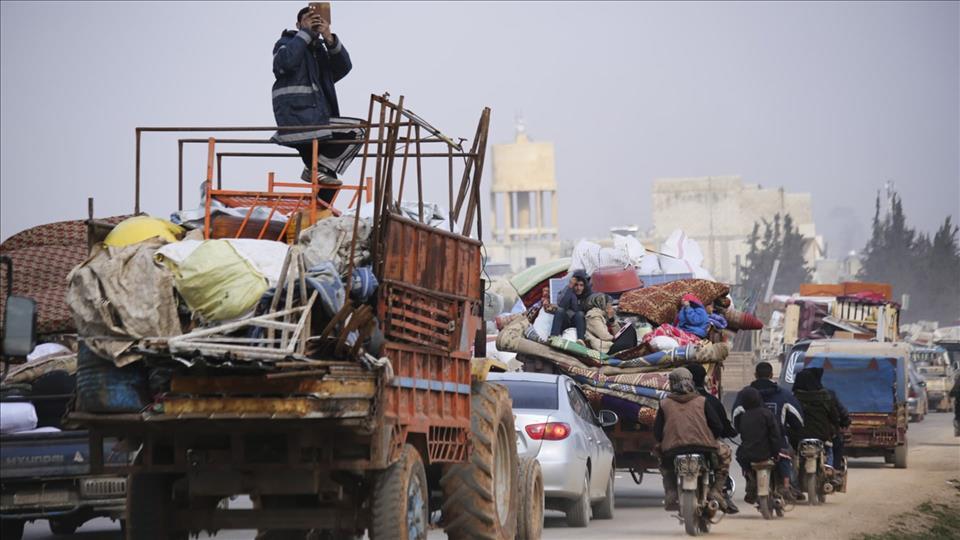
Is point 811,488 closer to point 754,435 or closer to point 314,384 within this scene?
point 754,435

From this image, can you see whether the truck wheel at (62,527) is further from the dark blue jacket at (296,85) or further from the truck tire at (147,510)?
the dark blue jacket at (296,85)

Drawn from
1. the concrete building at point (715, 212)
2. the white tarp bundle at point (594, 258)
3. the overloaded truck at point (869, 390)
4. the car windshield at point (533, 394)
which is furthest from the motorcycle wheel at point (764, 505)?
the concrete building at point (715, 212)

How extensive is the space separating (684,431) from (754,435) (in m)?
2.35

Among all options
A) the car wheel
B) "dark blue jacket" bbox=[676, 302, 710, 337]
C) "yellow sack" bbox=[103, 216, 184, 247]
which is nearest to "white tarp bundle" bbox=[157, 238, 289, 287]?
"yellow sack" bbox=[103, 216, 184, 247]

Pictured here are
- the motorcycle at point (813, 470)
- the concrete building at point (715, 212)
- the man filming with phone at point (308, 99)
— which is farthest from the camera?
the concrete building at point (715, 212)

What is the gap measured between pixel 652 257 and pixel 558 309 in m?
6.82

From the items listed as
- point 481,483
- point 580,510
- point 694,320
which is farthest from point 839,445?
point 481,483

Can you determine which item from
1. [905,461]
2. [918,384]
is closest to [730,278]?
[918,384]

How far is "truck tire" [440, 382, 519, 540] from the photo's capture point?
12086mm

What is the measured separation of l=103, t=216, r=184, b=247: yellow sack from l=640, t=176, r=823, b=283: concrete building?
387 feet

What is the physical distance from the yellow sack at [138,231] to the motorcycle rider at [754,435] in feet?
30.4

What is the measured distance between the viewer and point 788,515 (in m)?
19.1

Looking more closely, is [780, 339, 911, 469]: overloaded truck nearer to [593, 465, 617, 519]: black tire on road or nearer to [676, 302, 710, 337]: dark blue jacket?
[676, 302, 710, 337]: dark blue jacket

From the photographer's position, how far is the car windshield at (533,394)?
1741cm
